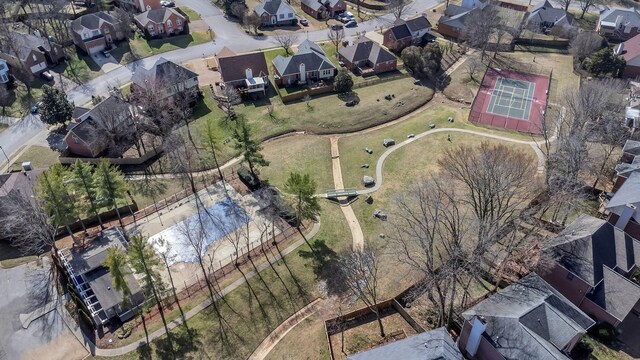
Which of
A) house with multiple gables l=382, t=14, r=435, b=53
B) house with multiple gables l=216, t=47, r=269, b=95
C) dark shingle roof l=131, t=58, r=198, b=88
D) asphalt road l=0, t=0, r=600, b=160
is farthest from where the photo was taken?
house with multiple gables l=382, t=14, r=435, b=53

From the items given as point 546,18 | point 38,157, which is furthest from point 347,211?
point 546,18

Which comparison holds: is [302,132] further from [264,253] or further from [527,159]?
[527,159]

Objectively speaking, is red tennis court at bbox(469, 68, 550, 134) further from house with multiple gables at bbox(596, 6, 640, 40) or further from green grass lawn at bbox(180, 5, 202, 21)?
green grass lawn at bbox(180, 5, 202, 21)

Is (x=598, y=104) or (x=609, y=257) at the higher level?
(x=598, y=104)

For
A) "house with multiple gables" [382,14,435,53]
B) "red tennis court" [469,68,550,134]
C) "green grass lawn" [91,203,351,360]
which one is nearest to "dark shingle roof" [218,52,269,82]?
"house with multiple gables" [382,14,435,53]

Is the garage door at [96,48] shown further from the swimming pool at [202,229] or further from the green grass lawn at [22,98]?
the swimming pool at [202,229]

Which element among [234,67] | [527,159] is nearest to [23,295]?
[234,67]
